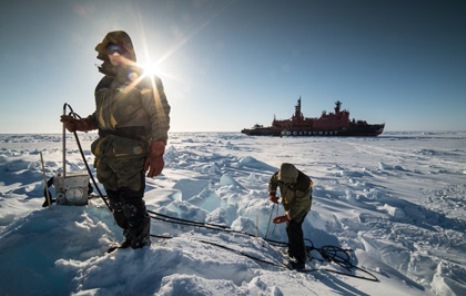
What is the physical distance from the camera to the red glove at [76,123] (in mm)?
1775

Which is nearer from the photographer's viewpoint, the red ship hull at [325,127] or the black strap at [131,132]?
the black strap at [131,132]

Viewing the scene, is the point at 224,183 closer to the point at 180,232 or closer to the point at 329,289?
the point at 180,232

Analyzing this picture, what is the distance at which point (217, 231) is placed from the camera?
2635 mm

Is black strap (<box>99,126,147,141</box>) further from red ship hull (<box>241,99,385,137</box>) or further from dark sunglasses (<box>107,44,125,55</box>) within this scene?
red ship hull (<box>241,99,385,137</box>)

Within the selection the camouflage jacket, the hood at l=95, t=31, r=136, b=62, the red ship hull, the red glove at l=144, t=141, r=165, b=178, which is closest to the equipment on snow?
the red glove at l=144, t=141, r=165, b=178

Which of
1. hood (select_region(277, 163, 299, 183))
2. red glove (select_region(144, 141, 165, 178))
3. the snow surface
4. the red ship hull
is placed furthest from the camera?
the red ship hull

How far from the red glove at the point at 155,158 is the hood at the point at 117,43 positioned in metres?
0.72

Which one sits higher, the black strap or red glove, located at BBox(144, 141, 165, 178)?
the black strap

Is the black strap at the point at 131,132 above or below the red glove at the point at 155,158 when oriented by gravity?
above

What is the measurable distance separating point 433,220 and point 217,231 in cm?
389

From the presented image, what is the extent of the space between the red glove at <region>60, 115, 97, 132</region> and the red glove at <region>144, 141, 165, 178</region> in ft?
2.37

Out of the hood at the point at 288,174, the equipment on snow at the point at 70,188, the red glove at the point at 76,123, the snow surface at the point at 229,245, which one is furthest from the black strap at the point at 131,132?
the hood at the point at 288,174

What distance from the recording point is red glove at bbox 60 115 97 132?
1.78 metres

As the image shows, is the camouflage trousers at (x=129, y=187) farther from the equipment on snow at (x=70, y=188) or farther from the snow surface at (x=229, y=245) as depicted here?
the equipment on snow at (x=70, y=188)
